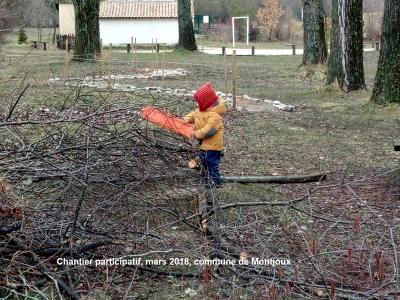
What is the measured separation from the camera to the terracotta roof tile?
155ft

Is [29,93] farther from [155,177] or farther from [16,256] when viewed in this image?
[16,256]

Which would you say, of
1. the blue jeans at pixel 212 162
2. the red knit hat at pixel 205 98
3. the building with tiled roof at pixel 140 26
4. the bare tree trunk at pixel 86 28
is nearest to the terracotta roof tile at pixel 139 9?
the building with tiled roof at pixel 140 26

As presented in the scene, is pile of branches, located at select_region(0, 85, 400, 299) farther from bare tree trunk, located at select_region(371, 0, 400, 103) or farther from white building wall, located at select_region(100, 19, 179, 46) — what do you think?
white building wall, located at select_region(100, 19, 179, 46)

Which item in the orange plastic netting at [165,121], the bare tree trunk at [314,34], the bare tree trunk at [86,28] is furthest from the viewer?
the bare tree trunk at [86,28]

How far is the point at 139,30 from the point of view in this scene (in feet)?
156

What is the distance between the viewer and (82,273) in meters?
4.27

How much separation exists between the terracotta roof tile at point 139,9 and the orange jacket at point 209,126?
135 feet

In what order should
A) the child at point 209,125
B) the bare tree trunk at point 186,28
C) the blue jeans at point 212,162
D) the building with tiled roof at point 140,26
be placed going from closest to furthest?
the blue jeans at point 212,162 < the child at point 209,125 < the bare tree trunk at point 186,28 < the building with tiled roof at point 140,26

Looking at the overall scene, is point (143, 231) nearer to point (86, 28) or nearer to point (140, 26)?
point (86, 28)

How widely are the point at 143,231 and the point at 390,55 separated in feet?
26.3

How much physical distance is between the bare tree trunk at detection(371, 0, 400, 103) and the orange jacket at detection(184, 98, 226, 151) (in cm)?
598

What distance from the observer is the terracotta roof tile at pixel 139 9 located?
47125mm

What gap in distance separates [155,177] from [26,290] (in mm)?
1614

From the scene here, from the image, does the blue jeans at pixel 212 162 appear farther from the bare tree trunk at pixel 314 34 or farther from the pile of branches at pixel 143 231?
the bare tree trunk at pixel 314 34
